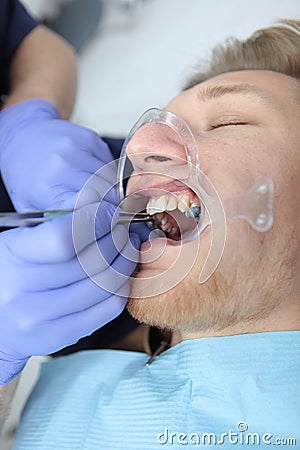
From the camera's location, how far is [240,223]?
3.15 feet

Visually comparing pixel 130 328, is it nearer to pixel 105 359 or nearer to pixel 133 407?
pixel 105 359

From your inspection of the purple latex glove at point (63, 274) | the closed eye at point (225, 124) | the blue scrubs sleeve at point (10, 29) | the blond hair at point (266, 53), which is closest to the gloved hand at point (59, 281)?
the purple latex glove at point (63, 274)

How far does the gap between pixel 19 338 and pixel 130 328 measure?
1.61 ft

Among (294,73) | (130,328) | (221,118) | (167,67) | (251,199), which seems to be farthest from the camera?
(167,67)

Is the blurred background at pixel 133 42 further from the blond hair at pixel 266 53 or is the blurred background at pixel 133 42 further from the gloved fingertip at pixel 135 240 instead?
the gloved fingertip at pixel 135 240

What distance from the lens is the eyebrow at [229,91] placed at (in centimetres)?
110

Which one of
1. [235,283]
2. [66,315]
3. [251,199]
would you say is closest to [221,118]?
[251,199]

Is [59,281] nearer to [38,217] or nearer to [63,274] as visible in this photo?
[63,274]

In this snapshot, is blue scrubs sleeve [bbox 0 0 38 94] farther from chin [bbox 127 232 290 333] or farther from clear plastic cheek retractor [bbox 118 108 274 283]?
chin [bbox 127 232 290 333]

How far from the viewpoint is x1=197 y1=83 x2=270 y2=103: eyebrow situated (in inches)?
43.4

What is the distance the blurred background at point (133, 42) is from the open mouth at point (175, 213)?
0.79 metres

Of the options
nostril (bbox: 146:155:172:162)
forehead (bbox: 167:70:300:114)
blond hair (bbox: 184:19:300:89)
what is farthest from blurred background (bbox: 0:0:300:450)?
nostril (bbox: 146:155:172:162)

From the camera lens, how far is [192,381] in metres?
1.13

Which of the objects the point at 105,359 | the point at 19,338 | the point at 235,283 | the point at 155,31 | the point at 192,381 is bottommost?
the point at 105,359
